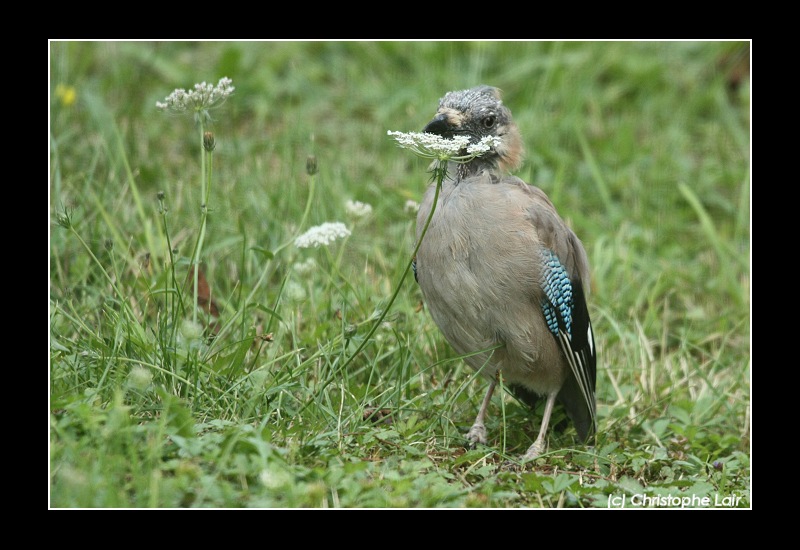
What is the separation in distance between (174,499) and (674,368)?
11.7 feet

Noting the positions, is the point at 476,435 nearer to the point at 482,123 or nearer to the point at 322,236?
the point at 322,236

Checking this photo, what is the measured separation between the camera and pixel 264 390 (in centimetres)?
486

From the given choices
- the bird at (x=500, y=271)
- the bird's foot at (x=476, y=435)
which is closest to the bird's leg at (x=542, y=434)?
the bird at (x=500, y=271)

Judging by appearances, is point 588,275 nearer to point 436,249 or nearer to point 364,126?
point 436,249

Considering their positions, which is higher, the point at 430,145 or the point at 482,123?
the point at 482,123

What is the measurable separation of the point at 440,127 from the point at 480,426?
163cm

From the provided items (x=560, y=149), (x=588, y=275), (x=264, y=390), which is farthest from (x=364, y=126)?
(x=264, y=390)

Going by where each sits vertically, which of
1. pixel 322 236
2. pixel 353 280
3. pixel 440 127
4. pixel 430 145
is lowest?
pixel 353 280

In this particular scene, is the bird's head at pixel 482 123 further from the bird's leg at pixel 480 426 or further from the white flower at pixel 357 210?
the bird's leg at pixel 480 426

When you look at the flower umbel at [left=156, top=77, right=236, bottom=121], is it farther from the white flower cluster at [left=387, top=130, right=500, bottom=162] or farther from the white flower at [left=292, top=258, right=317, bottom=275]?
the white flower at [left=292, top=258, right=317, bottom=275]

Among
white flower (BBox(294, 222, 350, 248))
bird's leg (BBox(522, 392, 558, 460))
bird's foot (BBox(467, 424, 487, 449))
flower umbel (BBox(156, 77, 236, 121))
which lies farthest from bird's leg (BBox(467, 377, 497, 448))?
flower umbel (BBox(156, 77, 236, 121))

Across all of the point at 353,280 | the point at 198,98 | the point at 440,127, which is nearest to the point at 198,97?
the point at 198,98

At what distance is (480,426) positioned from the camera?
5539mm

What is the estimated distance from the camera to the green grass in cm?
448
